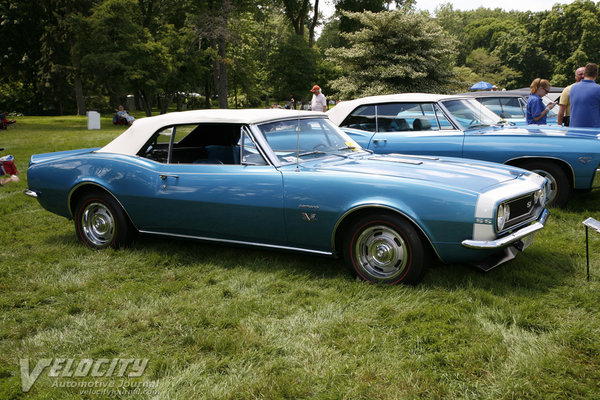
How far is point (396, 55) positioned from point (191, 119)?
1470 cm

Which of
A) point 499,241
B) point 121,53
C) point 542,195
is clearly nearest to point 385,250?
point 499,241

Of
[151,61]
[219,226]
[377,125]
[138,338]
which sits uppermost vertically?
[151,61]

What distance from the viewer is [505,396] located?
2498 millimetres

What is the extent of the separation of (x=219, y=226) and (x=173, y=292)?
74 cm

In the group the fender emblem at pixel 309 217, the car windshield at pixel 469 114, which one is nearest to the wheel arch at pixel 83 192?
the fender emblem at pixel 309 217

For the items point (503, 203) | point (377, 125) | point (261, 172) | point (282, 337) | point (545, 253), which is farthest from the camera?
point (377, 125)

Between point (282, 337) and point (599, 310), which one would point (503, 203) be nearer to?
point (599, 310)

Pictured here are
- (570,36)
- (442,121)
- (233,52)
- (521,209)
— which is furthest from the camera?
(570,36)

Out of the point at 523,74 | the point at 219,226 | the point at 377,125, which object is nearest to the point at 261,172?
the point at 219,226

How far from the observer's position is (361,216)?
393cm

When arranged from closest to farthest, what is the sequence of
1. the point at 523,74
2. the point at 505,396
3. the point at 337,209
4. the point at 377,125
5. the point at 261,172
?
the point at 505,396 → the point at 337,209 → the point at 261,172 → the point at 377,125 → the point at 523,74

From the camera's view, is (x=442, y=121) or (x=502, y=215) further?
(x=442, y=121)

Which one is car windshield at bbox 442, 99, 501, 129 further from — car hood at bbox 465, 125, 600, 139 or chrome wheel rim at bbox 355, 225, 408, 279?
chrome wheel rim at bbox 355, 225, 408, 279

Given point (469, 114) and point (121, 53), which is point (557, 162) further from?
point (121, 53)
